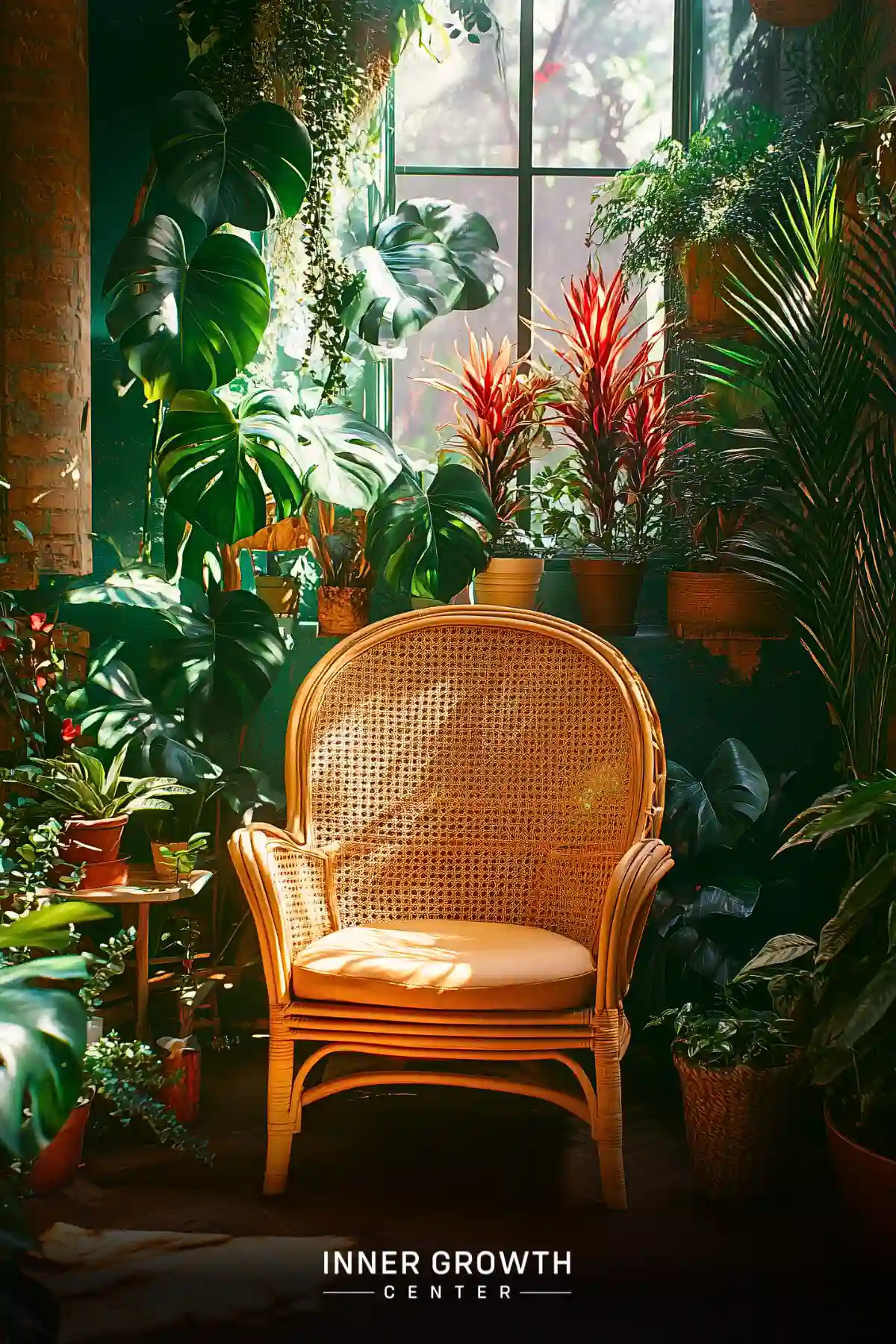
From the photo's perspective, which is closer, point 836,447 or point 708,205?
point 836,447

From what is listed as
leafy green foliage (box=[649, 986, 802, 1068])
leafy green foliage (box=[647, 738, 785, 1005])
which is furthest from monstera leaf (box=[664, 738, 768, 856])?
leafy green foliage (box=[649, 986, 802, 1068])

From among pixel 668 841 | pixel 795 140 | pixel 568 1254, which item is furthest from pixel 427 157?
pixel 568 1254

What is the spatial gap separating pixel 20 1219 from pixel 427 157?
2572 mm

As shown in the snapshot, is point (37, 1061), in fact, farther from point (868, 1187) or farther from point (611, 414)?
point (611, 414)

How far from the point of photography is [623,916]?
7.15 ft

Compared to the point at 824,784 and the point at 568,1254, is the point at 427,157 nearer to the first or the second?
the point at 824,784

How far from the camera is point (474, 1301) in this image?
1.97 metres

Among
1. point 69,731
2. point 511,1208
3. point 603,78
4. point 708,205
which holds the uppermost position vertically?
point 603,78

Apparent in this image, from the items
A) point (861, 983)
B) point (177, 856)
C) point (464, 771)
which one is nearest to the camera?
point (861, 983)

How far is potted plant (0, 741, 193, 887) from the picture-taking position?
8.24ft

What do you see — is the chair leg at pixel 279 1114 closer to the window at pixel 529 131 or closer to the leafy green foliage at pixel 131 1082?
the leafy green foliage at pixel 131 1082

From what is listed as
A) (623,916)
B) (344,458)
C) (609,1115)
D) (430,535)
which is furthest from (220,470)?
(609,1115)

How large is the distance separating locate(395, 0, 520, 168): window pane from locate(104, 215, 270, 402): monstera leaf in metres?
0.87

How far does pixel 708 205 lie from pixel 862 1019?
190cm
